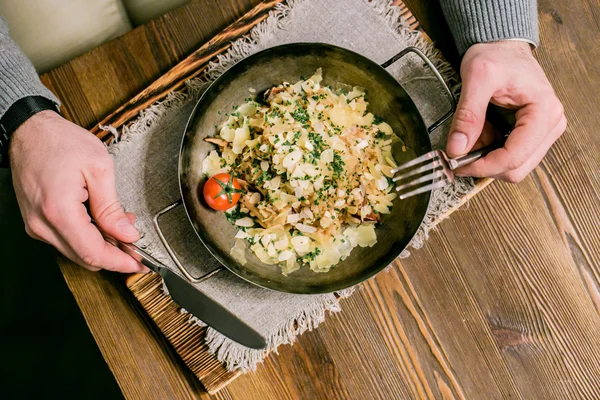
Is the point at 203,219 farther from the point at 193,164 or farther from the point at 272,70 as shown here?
the point at 272,70

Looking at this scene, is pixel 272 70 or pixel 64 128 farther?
pixel 272 70

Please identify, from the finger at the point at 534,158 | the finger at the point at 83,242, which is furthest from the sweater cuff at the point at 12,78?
the finger at the point at 534,158

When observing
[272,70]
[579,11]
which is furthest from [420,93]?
[579,11]

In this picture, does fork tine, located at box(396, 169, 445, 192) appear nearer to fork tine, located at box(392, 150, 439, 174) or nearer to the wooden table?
fork tine, located at box(392, 150, 439, 174)

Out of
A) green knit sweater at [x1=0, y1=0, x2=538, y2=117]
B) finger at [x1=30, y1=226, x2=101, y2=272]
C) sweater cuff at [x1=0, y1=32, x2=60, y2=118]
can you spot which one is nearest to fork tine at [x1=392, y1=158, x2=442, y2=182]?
green knit sweater at [x1=0, y1=0, x2=538, y2=117]

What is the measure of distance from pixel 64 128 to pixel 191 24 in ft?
1.15

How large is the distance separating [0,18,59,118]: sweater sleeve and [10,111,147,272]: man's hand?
0.05 m

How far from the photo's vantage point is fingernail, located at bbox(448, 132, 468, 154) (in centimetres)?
91

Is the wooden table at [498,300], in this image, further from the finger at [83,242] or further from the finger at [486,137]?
the finger at [83,242]

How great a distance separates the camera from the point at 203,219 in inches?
39.0

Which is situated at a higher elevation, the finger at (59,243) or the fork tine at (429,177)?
the finger at (59,243)

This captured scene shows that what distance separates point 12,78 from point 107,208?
12.0 inches

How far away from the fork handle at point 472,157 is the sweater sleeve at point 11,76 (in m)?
0.82

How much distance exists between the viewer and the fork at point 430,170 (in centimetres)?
96
